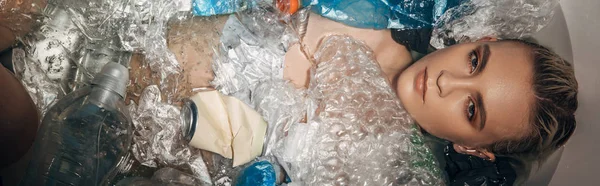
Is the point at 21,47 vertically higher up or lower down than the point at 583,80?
higher up

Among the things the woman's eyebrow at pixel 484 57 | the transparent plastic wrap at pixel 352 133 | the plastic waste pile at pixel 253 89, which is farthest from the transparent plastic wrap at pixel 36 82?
the woman's eyebrow at pixel 484 57

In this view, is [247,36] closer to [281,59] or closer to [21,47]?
[281,59]

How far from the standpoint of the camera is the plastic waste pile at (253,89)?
742 mm

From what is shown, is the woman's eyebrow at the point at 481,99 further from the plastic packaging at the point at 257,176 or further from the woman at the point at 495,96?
the plastic packaging at the point at 257,176

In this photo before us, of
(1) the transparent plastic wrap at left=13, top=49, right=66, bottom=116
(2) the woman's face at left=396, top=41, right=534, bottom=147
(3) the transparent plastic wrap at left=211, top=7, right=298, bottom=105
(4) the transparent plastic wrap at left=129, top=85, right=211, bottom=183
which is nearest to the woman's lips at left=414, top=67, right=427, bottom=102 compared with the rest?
(2) the woman's face at left=396, top=41, right=534, bottom=147

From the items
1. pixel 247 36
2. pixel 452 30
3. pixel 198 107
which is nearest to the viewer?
pixel 198 107

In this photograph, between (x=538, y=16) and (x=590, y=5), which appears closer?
(x=590, y=5)

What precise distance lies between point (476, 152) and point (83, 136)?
0.74 meters

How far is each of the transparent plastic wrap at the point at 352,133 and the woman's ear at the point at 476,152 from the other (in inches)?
2.9

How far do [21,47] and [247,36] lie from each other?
40 cm

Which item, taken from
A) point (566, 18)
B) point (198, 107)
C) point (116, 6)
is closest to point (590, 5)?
point (566, 18)

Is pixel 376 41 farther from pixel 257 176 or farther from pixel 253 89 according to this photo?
pixel 257 176

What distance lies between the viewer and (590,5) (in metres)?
0.80

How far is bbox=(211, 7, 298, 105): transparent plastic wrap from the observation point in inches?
31.7
